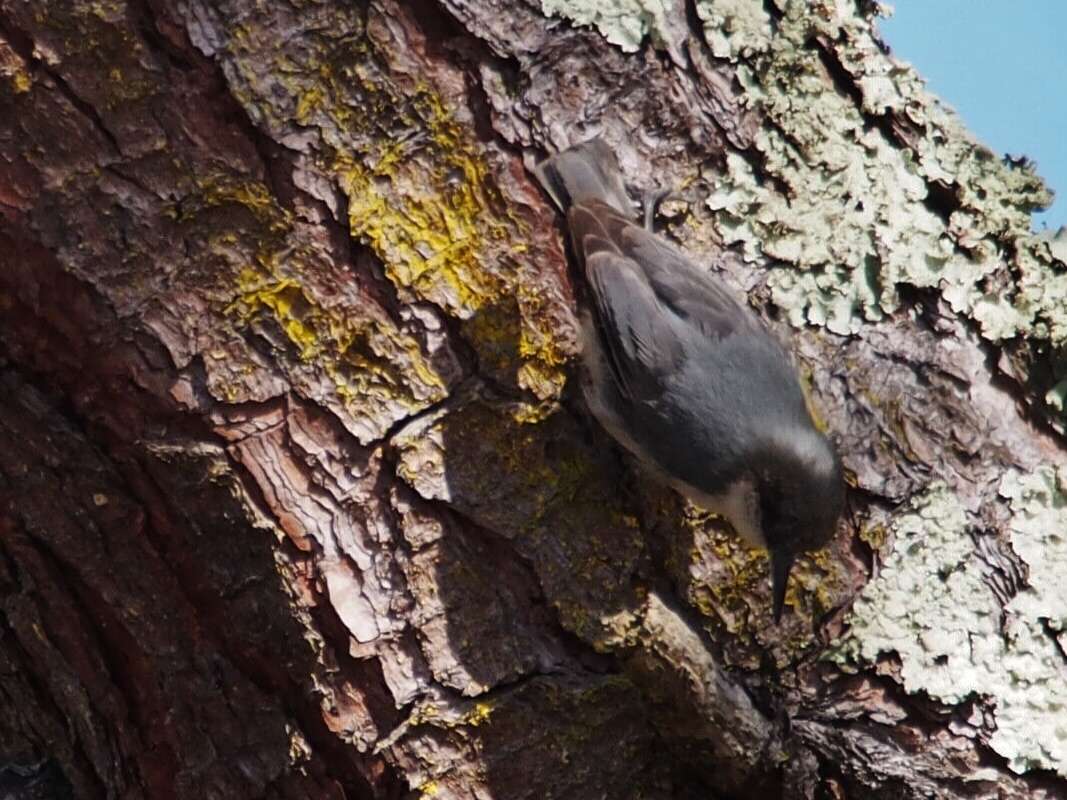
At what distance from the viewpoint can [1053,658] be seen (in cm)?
212

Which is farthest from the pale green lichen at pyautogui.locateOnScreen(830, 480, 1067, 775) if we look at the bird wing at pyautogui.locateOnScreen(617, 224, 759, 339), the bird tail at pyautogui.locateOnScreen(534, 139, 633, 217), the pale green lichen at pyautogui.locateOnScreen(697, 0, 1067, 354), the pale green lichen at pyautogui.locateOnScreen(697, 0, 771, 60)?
the pale green lichen at pyautogui.locateOnScreen(697, 0, 771, 60)

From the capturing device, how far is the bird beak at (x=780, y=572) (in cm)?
216

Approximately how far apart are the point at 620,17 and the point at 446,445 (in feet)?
2.70

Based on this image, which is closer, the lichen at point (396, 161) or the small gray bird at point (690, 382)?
the lichen at point (396, 161)

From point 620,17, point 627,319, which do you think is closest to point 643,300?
point 627,319

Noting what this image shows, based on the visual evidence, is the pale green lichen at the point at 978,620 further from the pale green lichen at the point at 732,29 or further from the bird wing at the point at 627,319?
the pale green lichen at the point at 732,29

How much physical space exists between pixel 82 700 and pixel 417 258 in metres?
1.01

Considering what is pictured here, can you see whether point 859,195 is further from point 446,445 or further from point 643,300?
point 446,445

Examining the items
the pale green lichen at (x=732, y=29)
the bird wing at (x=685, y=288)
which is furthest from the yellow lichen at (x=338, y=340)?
the pale green lichen at (x=732, y=29)

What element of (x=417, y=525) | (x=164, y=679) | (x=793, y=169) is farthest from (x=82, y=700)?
(x=793, y=169)

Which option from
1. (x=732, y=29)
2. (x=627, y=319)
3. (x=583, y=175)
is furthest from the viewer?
(x=627, y=319)

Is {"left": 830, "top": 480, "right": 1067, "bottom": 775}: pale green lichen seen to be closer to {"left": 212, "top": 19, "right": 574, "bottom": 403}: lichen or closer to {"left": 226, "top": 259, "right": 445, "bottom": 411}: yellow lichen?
{"left": 212, "top": 19, "right": 574, "bottom": 403}: lichen

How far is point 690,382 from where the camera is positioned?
2.66 metres

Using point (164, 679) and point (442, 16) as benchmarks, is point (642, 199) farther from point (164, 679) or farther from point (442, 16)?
point (164, 679)
